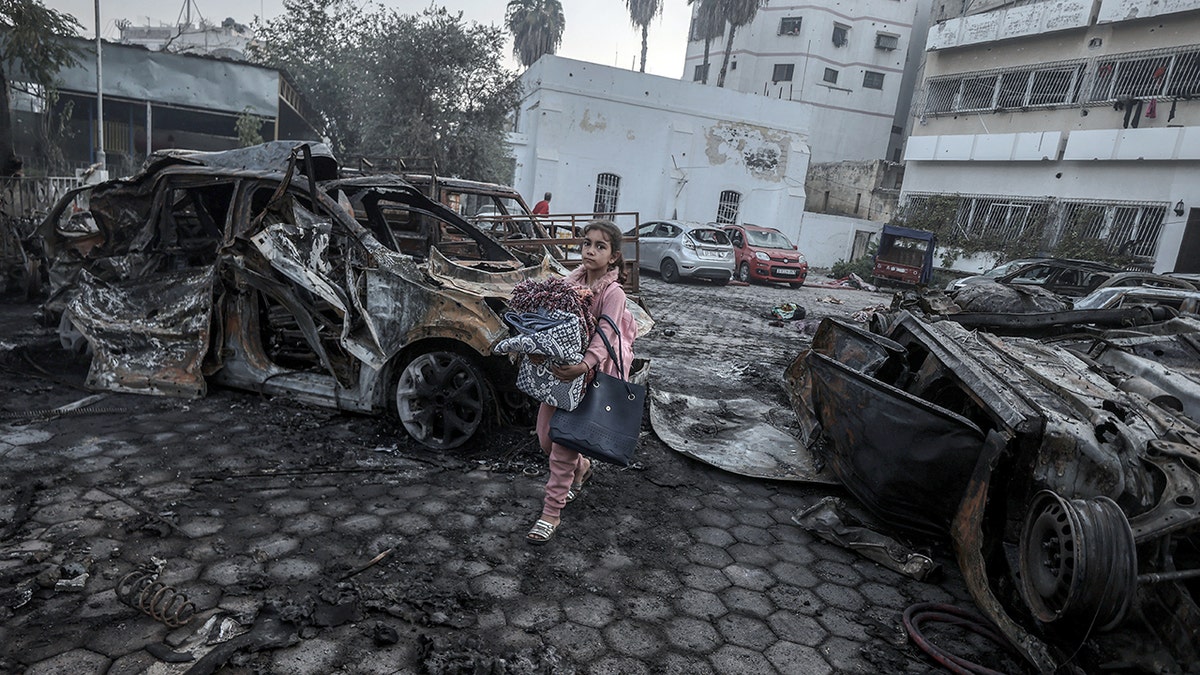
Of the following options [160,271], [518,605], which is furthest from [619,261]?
[160,271]

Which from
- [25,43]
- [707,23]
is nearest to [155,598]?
[25,43]

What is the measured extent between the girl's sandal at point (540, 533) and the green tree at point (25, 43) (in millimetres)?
10527

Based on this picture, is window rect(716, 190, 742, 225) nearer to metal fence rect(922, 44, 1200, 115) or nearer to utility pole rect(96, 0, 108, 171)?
metal fence rect(922, 44, 1200, 115)

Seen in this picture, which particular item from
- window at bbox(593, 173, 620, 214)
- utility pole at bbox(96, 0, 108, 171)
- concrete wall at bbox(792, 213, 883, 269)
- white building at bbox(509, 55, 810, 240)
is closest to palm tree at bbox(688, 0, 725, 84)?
white building at bbox(509, 55, 810, 240)

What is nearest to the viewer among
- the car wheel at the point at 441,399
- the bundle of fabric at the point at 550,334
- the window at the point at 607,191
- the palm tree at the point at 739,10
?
the bundle of fabric at the point at 550,334

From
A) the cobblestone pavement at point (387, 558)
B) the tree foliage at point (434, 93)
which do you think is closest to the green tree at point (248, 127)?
the tree foliage at point (434, 93)

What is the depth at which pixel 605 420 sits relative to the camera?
3.23 metres

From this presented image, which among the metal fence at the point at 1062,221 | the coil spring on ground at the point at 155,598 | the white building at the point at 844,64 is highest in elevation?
the white building at the point at 844,64

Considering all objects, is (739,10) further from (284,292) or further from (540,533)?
(540,533)

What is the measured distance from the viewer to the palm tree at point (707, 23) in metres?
36.0

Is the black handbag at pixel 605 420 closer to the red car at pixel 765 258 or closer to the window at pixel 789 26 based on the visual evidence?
the red car at pixel 765 258

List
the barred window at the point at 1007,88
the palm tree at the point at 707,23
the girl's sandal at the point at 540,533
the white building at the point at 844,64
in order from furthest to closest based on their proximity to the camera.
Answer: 1. the palm tree at the point at 707,23
2. the white building at the point at 844,64
3. the barred window at the point at 1007,88
4. the girl's sandal at the point at 540,533

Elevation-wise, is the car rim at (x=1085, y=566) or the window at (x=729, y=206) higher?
the window at (x=729, y=206)

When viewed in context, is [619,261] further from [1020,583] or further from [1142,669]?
[1142,669]
